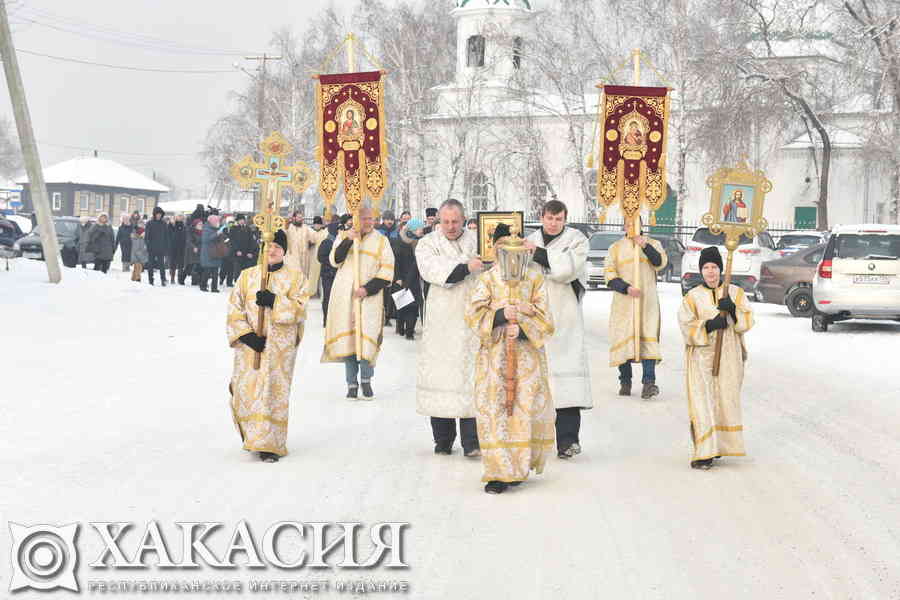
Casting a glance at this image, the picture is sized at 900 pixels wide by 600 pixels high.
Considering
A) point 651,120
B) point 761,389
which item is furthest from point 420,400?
point 651,120

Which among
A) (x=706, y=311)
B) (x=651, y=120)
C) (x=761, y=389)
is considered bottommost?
(x=761, y=389)

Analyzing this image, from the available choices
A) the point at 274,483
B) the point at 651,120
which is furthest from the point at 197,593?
the point at 651,120

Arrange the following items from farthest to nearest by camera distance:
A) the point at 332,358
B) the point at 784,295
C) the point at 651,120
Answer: the point at 784,295, the point at 651,120, the point at 332,358

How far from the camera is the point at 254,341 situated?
30.9ft

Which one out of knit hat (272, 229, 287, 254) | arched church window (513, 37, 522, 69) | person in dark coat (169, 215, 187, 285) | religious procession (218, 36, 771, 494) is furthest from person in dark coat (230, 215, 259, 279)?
arched church window (513, 37, 522, 69)

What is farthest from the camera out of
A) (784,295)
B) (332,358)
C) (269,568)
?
(784,295)

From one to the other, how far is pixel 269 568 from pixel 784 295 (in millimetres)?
20134

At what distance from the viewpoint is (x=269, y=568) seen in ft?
21.0

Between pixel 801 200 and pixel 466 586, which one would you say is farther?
pixel 801 200

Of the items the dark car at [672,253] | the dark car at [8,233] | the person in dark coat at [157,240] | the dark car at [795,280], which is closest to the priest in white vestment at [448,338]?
the dark car at [795,280]

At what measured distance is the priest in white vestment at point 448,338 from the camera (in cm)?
945

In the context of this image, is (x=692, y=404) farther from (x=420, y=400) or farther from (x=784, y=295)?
(x=784, y=295)

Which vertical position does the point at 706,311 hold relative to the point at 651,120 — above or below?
below

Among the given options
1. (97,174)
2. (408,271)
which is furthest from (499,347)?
(97,174)
